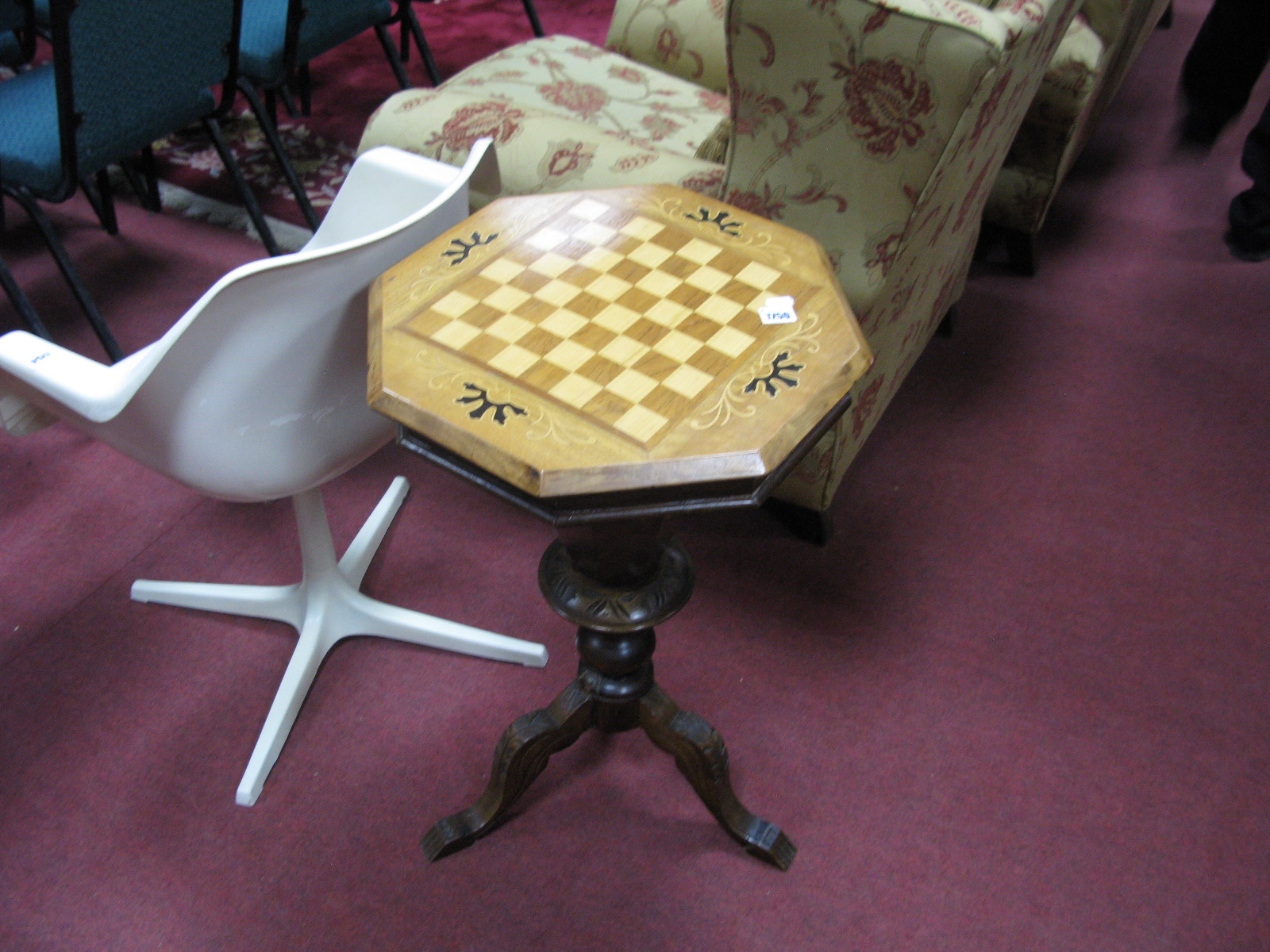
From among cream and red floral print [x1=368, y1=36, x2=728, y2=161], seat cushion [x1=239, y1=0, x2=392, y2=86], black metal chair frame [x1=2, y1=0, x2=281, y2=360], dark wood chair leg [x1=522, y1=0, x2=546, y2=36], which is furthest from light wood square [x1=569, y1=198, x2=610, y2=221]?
dark wood chair leg [x1=522, y1=0, x2=546, y2=36]

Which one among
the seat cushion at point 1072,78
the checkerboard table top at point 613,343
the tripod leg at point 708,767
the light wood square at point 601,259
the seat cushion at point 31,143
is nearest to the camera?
the checkerboard table top at point 613,343

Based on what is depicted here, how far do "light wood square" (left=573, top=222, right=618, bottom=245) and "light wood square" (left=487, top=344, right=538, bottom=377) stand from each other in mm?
211

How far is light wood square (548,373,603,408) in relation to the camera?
0.85m

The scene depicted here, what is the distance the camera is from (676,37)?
2.02 m

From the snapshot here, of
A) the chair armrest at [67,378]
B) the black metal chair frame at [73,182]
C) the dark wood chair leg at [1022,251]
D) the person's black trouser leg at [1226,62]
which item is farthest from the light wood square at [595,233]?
the person's black trouser leg at [1226,62]

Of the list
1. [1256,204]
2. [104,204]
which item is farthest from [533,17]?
[1256,204]

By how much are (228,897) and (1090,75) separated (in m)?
2.06

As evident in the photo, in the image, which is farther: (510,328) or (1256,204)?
(1256,204)

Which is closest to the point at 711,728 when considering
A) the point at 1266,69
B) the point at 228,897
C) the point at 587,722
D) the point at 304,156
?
the point at 587,722

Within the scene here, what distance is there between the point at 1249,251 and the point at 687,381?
2.08m

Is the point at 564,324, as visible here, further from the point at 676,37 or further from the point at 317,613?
the point at 676,37

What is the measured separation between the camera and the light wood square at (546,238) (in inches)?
41.1

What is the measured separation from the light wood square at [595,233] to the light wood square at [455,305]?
16 centimetres

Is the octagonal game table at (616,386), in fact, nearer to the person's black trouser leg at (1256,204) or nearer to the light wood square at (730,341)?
the light wood square at (730,341)
